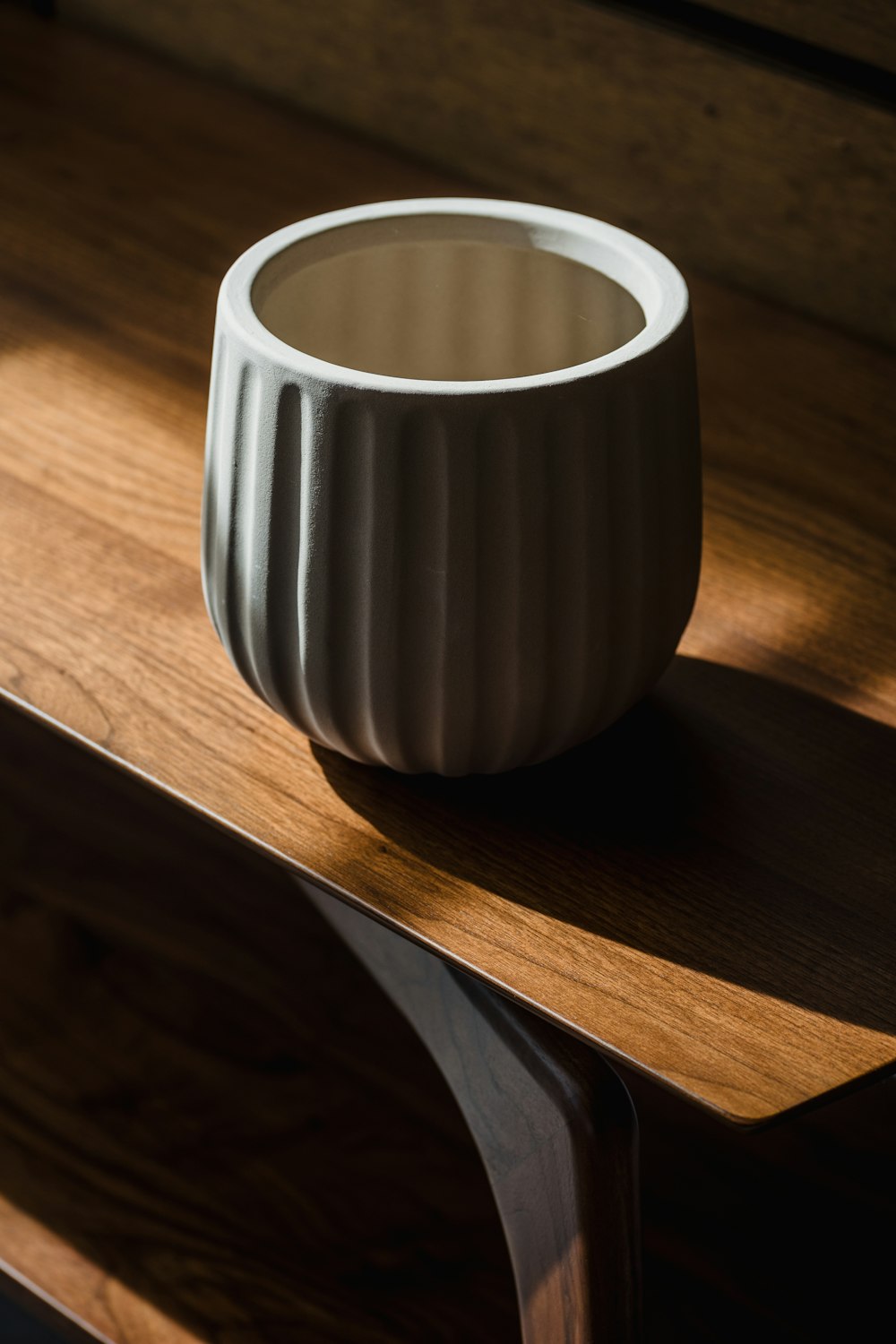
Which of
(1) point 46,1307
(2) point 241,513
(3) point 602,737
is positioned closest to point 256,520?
(2) point 241,513

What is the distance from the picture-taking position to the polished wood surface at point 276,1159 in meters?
0.51

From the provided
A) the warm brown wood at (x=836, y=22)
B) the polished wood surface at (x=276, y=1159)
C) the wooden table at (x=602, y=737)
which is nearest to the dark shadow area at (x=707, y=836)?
the wooden table at (x=602, y=737)

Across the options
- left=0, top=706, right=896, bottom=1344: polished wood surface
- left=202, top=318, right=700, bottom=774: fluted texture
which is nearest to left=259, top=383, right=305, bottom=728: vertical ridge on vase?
left=202, top=318, right=700, bottom=774: fluted texture

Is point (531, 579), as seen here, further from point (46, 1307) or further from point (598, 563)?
point (46, 1307)

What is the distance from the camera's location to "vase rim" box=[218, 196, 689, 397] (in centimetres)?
27

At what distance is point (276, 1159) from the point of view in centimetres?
56

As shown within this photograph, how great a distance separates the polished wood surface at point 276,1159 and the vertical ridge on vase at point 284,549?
0.27 meters

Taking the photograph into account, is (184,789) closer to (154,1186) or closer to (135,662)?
(135,662)

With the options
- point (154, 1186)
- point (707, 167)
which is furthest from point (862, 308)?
point (154, 1186)

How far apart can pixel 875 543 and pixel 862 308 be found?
180 millimetres

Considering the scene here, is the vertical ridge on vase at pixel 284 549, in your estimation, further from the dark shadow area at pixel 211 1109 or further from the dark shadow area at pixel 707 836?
the dark shadow area at pixel 211 1109

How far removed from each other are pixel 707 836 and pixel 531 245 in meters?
0.14

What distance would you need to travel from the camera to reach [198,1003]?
2.06 ft

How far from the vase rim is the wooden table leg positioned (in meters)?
0.14
